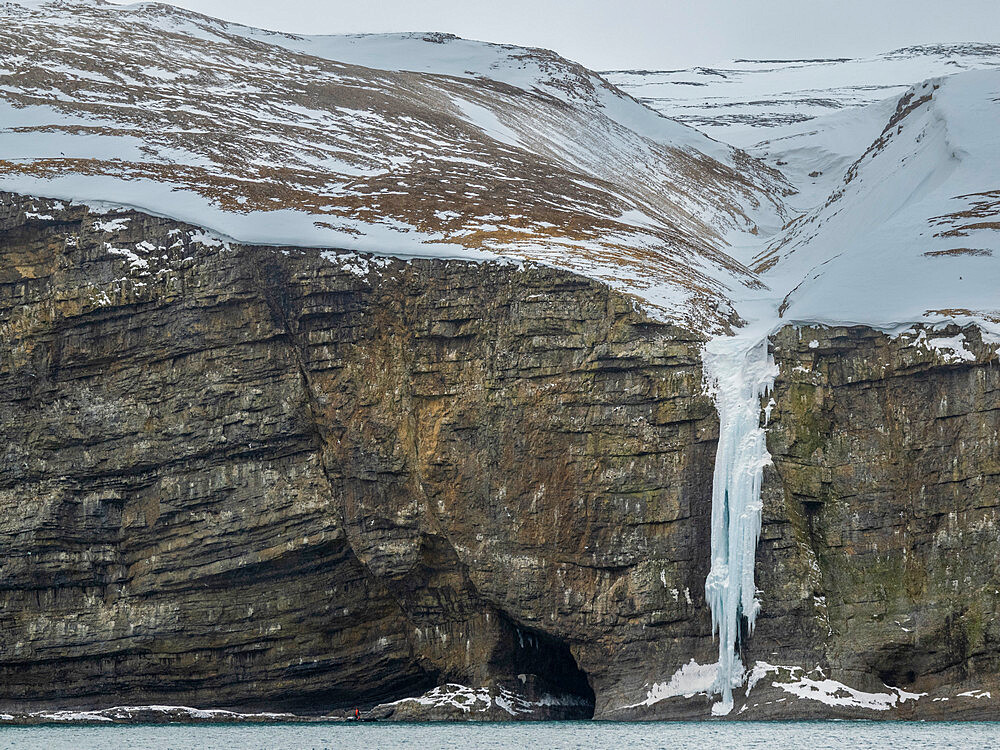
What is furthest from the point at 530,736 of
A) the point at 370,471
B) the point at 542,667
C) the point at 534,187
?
the point at 534,187

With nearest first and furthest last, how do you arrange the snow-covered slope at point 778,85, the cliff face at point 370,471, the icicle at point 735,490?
1. the icicle at point 735,490
2. the cliff face at point 370,471
3. the snow-covered slope at point 778,85

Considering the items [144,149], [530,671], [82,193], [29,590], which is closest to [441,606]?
[530,671]

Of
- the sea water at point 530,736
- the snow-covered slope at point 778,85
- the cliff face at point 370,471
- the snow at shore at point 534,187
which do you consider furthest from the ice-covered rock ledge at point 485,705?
the snow-covered slope at point 778,85

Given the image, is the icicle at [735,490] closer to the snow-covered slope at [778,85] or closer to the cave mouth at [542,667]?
the cave mouth at [542,667]

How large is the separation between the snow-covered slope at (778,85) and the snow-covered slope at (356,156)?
24.2 metres

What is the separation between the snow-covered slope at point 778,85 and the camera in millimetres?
113438

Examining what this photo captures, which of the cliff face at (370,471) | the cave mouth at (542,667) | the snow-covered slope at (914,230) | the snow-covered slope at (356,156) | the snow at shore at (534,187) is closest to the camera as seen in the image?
the cliff face at (370,471)

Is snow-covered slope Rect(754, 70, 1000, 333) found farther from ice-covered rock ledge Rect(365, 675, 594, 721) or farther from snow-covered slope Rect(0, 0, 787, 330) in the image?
ice-covered rock ledge Rect(365, 675, 594, 721)

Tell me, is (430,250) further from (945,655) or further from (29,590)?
(945,655)

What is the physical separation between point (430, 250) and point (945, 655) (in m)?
21.2

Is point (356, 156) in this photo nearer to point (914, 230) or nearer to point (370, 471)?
point (370, 471)

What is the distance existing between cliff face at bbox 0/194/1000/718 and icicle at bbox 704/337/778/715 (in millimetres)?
521

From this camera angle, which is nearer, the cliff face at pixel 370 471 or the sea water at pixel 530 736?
the sea water at pixel 530 736

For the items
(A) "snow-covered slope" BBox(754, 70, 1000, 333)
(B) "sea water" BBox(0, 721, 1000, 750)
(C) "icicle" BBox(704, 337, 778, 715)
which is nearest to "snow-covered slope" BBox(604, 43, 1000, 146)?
(A) "snow-covered slope" BBox(754, 70, 1000, 333)
